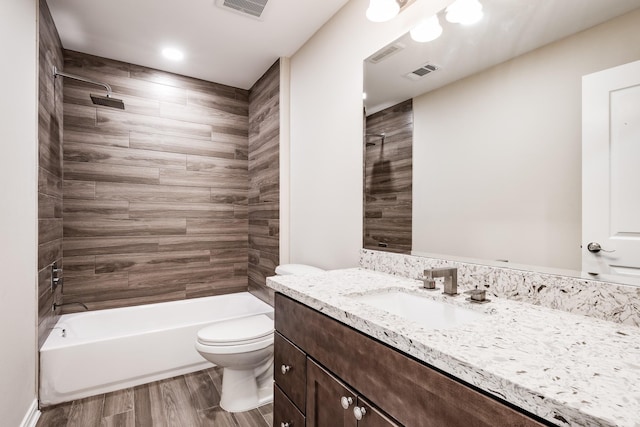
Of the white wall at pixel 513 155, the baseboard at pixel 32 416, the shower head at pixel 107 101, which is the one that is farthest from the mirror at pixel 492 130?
the baseboard at pixel 32 416

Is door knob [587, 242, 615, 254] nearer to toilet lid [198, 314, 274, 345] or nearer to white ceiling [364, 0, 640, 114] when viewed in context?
white ceiling [364, 0, 640, 114]

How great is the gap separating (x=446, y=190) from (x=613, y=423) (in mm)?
1110

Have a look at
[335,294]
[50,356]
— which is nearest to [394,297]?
[335,294]

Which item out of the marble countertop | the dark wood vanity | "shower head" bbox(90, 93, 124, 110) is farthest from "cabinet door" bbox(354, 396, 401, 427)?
"shower head" bbox(90, 93, 124, 110)

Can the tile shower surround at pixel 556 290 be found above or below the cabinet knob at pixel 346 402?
above

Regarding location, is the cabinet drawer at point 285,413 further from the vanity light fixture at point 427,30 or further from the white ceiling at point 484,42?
the vanity light fixture at point 427,30

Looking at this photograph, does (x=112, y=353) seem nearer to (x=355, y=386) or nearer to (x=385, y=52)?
(x=355, y=386)

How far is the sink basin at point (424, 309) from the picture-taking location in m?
1.12

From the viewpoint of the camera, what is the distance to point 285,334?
4.43 feet

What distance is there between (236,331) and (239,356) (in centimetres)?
17

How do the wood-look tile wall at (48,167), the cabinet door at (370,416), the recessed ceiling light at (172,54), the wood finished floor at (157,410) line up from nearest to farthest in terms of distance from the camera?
the cabinet door at (370,416), the wood finished floor at (157,410), the wood-look tile wall at (48,167), the recessed ceiling light at (172,54)

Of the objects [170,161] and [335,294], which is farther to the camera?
[170,161]

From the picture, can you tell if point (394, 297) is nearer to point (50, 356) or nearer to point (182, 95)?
point (50, 356)

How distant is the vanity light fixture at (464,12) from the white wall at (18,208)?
204 centimetres
